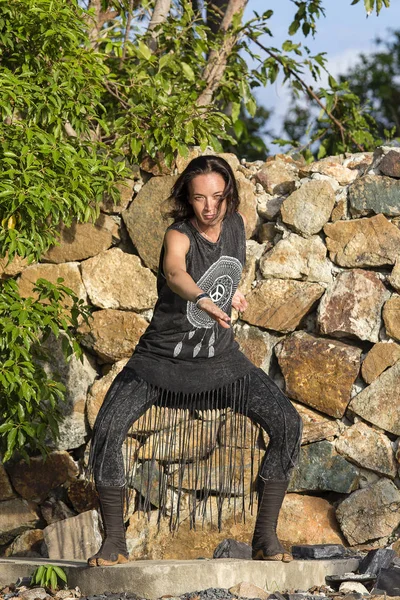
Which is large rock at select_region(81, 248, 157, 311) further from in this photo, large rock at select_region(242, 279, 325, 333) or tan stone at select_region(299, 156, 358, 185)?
tan stone at select_region(299, 156, 358, 185)

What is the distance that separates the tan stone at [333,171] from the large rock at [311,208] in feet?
0.66

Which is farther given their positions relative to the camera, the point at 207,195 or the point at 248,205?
Result: the point at 248,205

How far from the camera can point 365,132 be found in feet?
23.5

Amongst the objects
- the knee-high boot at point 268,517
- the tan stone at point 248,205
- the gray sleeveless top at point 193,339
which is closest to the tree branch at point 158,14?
the tan stone at point 248,205

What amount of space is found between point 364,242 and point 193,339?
6.44ft

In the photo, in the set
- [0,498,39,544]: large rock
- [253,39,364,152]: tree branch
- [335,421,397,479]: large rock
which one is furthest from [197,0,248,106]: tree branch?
[0,498,39,544]: large rock

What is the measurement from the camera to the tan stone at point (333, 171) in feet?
19.0

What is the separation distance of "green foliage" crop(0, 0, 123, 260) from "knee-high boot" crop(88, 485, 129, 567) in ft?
5.41

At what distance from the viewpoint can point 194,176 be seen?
388 cm

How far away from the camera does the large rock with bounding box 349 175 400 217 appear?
550 cm

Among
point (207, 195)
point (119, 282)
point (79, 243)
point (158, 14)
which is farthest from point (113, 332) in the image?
point (158, 14)

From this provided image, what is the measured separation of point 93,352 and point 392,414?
1.79 meters

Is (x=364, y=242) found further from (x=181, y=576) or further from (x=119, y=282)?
(x=181, y=576)

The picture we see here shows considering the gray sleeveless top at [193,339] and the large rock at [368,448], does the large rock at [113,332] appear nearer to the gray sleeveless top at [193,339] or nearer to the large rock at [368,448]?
the large rock at [368,448]
